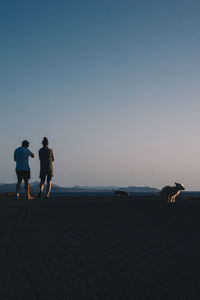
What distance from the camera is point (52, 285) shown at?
390 centimetres

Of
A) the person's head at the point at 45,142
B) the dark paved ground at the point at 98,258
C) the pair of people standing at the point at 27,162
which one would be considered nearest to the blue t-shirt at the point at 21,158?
the pair of people standing at the point at 27,162

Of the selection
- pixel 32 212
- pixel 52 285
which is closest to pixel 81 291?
pixel 52 285

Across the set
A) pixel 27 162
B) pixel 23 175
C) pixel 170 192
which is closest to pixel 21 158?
pixel 27 162

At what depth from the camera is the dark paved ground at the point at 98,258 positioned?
12.3 feet

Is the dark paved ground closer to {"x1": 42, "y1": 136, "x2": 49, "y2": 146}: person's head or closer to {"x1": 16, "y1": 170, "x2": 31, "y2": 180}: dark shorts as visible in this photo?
{"x1": 16, "y1": 170, "x2": 31, "y2": 180}: dark shorts

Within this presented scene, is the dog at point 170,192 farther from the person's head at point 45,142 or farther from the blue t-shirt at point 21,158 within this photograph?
the blue t-shirt at point 21,158

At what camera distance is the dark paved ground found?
3.74m

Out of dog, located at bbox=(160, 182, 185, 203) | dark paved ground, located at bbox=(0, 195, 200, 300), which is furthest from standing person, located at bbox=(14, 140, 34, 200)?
dog, located at bbox=(160, 182, 185, 203)

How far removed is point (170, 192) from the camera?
15.9m

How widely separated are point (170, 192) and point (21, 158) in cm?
622

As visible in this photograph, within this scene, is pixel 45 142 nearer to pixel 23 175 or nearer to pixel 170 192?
pixel 23 175

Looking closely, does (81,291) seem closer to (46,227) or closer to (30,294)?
(30,294)

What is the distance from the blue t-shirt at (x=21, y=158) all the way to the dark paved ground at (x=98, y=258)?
5319mm

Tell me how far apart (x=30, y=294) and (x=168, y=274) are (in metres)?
1.57
